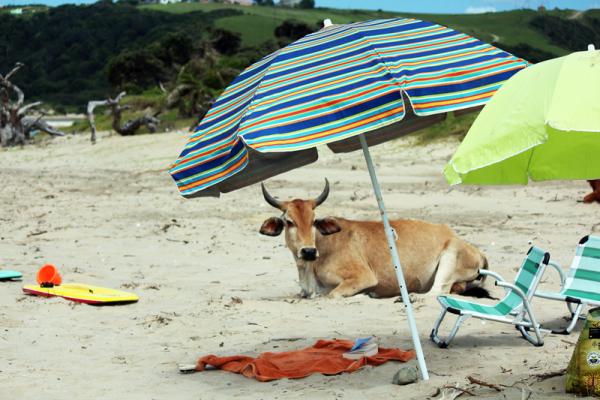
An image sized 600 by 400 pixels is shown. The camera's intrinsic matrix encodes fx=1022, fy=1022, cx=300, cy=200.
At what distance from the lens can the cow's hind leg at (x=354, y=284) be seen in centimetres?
1139

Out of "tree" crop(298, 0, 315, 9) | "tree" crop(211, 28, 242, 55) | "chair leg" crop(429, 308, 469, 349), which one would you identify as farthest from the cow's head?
"tree" crop(298, 0, 315, 9)

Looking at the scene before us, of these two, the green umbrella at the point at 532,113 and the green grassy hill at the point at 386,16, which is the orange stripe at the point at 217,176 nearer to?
the green umbrella at the point at 532,113

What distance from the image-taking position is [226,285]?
12.7 meters

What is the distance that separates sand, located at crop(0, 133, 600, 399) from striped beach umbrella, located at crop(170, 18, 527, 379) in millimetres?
1243

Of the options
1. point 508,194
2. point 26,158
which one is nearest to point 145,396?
point 508,194

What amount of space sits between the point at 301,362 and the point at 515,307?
1946 millimetres

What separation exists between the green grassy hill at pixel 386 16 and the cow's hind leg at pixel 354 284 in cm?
9275

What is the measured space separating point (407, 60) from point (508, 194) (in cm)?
1283

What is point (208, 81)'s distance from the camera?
43.9 m

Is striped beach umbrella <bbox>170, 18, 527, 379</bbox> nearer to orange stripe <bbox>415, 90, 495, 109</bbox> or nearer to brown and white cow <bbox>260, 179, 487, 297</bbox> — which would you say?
orange stripe <bbox>415, 90, 495, 109</bbox>

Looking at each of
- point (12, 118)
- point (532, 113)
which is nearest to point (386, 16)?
point (12, 118)

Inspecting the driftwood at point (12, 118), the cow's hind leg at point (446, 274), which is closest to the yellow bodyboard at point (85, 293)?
the cow's hind leg at point (446, 274)

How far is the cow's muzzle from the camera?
10766 mm

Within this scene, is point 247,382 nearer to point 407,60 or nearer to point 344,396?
point 344,396
